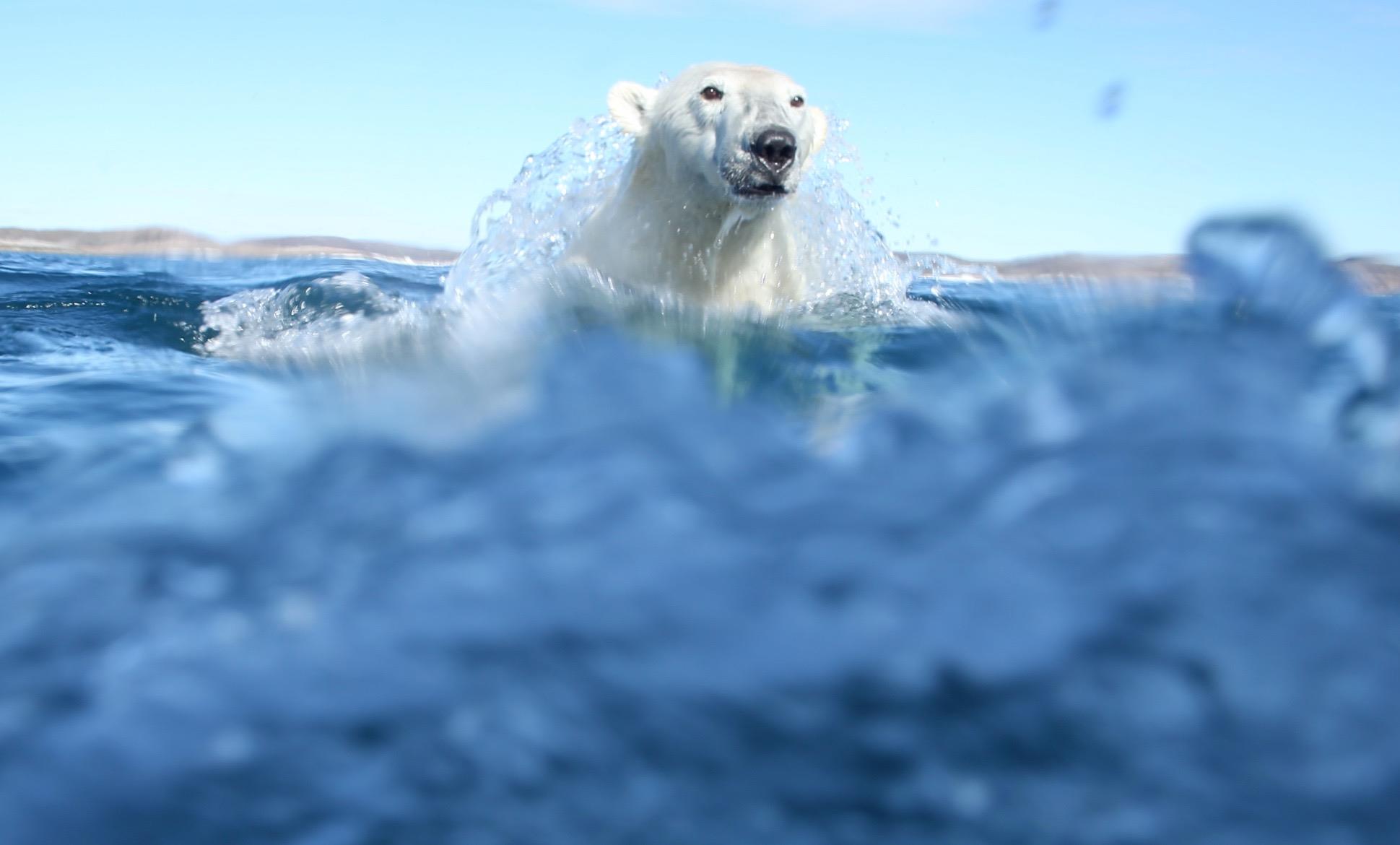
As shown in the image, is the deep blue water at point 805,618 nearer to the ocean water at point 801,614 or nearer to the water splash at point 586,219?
the ocean water at point 801,614

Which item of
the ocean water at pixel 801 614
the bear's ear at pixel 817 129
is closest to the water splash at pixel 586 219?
the bear's ear at pixel 817 129

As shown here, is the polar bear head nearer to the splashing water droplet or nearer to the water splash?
the water splash

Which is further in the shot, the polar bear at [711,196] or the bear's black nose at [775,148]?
the polar bear at [711,196]

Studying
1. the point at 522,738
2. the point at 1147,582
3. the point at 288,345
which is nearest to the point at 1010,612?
the point at 1147,582

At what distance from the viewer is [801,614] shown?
1909 mm

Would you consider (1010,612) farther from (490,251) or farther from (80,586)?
(490,251)

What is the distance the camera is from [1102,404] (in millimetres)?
1904

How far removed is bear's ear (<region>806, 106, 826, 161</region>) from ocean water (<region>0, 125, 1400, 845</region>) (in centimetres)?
310

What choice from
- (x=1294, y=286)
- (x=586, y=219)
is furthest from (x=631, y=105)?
(x=1294, y=286)

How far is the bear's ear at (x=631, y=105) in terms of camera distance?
5.27 m

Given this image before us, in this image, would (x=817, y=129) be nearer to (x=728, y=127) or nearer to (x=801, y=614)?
(x=728, y=127)

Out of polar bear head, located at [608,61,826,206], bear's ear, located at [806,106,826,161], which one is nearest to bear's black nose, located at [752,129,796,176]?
polar bear head, located at [608,61,826,206]

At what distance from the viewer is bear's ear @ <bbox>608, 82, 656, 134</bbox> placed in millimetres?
5273

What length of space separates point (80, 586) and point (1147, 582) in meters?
1.97
